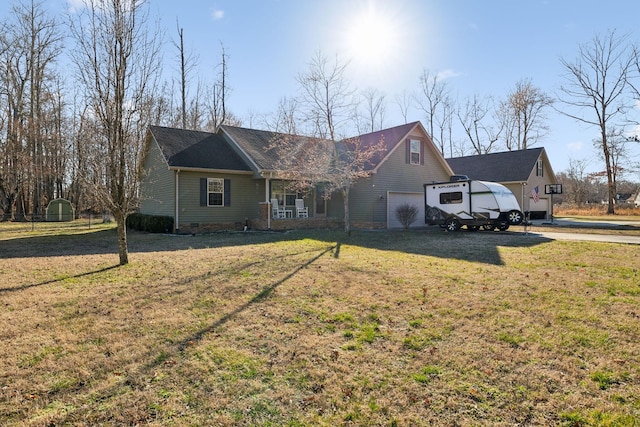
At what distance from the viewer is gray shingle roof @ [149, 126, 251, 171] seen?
53.3 ft

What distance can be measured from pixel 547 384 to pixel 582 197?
201 feet

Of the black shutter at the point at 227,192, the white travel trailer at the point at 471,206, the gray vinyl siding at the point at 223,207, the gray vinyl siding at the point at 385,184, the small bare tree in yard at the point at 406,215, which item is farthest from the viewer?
the gray vinyl siding at the point at 385,184

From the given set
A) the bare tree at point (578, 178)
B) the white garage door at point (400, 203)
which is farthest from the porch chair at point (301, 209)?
the bare tree at point (578, 178)

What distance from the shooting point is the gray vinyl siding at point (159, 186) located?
16172 mm

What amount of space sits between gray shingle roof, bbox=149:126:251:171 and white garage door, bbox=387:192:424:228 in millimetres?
7171

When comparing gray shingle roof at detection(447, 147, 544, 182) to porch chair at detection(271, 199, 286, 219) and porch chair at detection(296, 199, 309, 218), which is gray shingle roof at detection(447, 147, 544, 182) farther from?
porch chair at detection(271, 199, 286, 219)

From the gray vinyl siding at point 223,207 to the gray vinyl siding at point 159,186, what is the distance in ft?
1.70

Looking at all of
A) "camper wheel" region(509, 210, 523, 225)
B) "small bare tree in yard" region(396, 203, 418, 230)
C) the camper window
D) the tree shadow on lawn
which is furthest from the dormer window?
the tree shadow on lawn

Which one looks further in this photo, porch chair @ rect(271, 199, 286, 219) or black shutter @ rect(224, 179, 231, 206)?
porch chair @ rect(271, 199, 286, 219)

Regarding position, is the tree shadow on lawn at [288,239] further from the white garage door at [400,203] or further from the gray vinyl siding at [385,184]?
the white garage door at [400,203]

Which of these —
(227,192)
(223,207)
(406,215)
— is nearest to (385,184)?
(406,215)

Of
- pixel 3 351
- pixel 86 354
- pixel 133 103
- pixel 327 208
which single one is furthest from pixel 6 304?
pixel 327 208

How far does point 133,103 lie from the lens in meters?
7.98

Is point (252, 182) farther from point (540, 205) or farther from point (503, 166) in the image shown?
point (540, 205)
